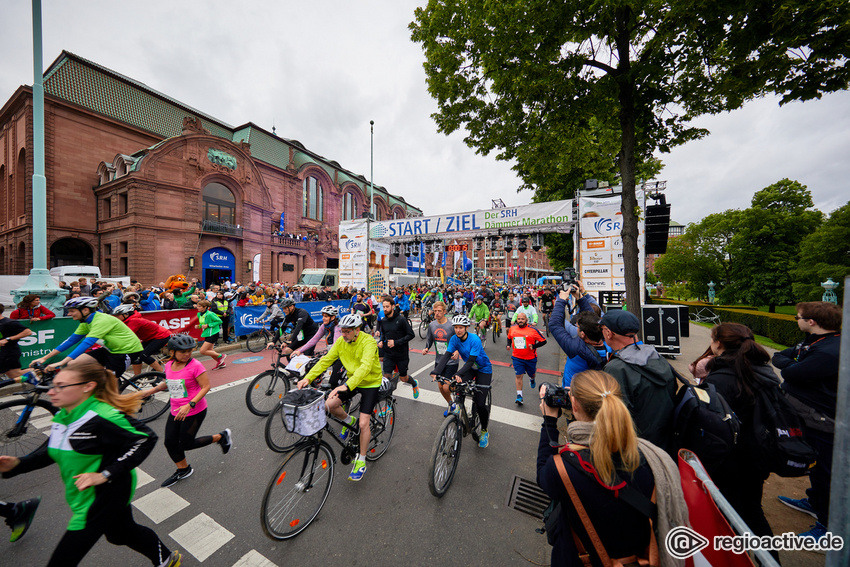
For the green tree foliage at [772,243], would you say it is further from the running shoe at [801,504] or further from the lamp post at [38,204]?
the lamp post at [38,204]

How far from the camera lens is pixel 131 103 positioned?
24.0 metres

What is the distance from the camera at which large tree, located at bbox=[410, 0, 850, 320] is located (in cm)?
443

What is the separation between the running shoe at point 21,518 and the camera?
267 centimetres

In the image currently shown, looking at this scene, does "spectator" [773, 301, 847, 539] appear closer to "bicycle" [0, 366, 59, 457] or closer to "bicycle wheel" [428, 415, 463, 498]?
"bicycle wheel" [428, 415, 463, 498]

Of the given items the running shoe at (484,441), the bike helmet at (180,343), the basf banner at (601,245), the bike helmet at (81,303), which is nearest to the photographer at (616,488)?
the running shoe at (484,441)

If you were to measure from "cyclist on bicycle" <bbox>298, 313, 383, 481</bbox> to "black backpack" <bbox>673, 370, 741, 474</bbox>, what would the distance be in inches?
113

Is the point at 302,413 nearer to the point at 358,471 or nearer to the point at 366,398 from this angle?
the point at 366,398

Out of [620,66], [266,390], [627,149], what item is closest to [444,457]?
[266,390]

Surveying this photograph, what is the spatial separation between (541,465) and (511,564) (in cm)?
163

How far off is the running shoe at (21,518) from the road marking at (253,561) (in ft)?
6.73

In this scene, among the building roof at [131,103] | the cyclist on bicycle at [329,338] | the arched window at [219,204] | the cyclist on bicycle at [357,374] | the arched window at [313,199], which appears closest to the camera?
the cyclist on bicycle at [357,374]

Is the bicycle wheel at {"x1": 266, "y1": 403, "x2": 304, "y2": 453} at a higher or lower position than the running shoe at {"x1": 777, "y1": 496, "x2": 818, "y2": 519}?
higher

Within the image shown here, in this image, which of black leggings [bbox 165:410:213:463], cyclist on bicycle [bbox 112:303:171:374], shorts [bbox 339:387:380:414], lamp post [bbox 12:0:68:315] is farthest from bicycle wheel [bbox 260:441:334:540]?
lamp post [bbox 12:0:68:315]

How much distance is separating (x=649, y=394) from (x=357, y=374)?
2.77 metres
